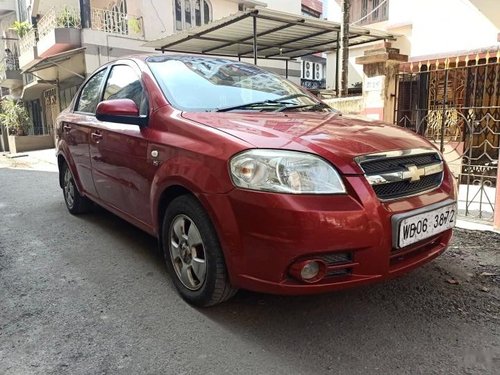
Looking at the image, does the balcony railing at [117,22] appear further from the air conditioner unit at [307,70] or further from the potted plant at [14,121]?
the air conditioner unit at [307,70]

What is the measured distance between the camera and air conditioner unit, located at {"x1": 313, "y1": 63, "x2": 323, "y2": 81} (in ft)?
78.3

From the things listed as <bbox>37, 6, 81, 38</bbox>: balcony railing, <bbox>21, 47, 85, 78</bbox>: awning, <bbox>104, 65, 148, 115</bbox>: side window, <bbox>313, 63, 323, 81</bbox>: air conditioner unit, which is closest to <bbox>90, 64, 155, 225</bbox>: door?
<bbox>104, 65, 148, 115</bbox>: side window

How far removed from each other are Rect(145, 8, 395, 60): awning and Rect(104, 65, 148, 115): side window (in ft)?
13.6

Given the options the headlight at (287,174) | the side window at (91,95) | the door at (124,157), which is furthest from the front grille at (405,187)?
the side window at (91,95)

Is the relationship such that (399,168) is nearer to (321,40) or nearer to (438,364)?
(438,364)

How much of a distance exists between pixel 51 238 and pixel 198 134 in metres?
2.55

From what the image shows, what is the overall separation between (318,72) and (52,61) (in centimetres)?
1373

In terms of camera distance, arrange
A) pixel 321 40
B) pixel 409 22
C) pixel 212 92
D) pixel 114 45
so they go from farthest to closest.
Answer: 1. pixel 114 45
2. pixel 409 22
3. pixel 321 40
4. pixel 212 92

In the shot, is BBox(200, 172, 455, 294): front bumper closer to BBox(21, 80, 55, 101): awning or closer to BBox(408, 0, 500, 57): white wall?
BBox(408, 0, 500, 57): white wall

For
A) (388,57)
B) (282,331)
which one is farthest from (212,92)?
(388,57)

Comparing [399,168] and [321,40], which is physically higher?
[321,40]

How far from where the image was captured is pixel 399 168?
2.50m

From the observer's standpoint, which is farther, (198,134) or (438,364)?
(198,134)

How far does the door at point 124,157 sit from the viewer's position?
3162mm
